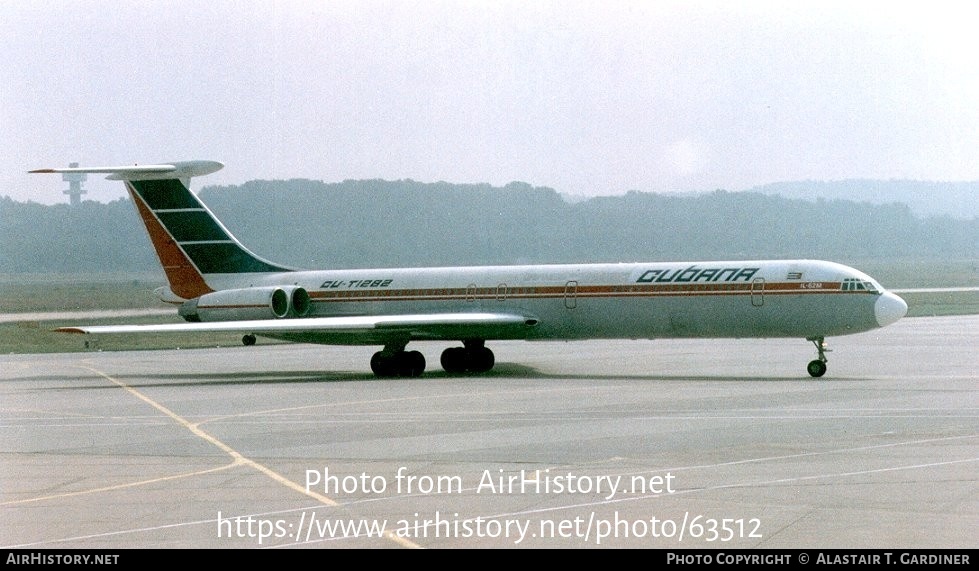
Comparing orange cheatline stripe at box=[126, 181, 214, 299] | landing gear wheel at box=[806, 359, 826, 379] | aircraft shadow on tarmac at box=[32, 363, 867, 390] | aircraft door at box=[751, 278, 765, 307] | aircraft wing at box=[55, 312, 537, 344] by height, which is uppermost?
orange cheatline stripe at box=[126, 181, 214, 299]

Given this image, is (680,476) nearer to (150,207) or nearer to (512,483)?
(512,483)

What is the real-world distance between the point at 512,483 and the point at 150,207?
26.5 m

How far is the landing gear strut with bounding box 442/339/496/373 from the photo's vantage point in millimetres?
33750

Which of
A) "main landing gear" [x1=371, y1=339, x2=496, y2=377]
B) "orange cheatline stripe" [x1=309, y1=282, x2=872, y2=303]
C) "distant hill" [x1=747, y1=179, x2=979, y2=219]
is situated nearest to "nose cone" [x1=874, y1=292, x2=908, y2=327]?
"orange cheatline stripe" [x1=309, y1=282, x2=872, y2=303]

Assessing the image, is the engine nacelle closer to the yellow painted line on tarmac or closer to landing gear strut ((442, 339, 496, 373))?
landing gear strut ((442, 339, 496, 373))

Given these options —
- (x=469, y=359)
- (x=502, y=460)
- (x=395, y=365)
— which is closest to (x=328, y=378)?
(x=395, y=365)

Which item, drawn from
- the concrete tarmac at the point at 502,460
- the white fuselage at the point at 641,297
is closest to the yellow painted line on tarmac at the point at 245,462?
the concrete tarmac at the point at 502,460

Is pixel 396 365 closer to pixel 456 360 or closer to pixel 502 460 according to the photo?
pixel 456 360

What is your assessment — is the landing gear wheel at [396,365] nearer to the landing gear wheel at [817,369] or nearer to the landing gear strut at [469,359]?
the landing gear strut at [469,359]

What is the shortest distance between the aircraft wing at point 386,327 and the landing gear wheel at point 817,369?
7.27 m

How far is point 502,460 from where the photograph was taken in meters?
15.5

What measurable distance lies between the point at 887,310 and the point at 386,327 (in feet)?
39.6

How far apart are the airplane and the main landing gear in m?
0.04
